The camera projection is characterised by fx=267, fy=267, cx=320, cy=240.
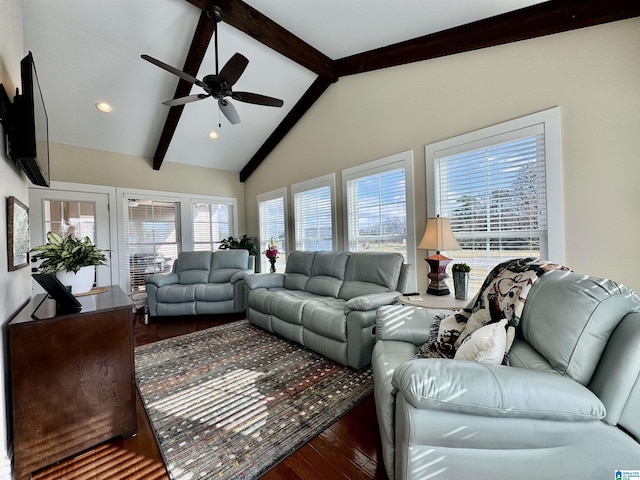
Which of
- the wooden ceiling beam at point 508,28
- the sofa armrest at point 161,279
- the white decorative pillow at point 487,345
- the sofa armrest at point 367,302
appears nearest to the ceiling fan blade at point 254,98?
the wooden ceiling beam at point 508,28

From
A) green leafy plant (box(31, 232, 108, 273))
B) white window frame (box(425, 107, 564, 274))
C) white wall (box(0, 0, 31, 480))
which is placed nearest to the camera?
white wall (box(0, 0, 31, 480))

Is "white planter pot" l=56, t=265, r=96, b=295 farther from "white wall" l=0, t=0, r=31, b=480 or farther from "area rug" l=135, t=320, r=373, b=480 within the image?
"area rug" l=135, t=320, r=373, b=480

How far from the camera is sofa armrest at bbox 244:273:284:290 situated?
3.63 m

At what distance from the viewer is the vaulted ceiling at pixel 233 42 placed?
2.30 meters

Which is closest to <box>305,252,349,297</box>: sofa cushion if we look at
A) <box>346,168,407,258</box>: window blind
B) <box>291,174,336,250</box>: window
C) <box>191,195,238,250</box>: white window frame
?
<box>346,168,407,258</box>: window blind

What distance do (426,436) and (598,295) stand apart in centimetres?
85

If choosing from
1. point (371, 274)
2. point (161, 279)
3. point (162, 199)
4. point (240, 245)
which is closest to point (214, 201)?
point (162, 199)

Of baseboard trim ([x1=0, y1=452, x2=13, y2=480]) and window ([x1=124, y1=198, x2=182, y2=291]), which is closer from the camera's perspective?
baseboard trim ([x1=0, y1=452, x2=13, y2=480])

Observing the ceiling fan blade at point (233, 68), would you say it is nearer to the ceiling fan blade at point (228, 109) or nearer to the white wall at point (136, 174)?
the ceiling fan blade at point (228, 109)

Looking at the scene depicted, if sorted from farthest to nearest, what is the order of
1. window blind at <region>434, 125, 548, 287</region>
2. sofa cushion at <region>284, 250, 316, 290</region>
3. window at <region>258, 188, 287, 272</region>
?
window at <region>258, 188, 287, 272</region>
sofa cushion at <region>284, 250, 316, 290</region>
window blind at <region>434, 125, 548, 287</region>

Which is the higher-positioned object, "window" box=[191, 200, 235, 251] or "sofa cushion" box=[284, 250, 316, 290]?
"window" box=[191, 200, 235, 251]

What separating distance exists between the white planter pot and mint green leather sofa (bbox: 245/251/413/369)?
65.4 inches

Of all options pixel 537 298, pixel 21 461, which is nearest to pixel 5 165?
pixel 21 461

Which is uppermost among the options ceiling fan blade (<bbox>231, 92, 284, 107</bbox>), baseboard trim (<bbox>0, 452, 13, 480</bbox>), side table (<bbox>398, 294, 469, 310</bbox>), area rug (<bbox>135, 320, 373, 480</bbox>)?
ceiling fan blade (<bbox>231, 92, 284, 107</bbox>)
